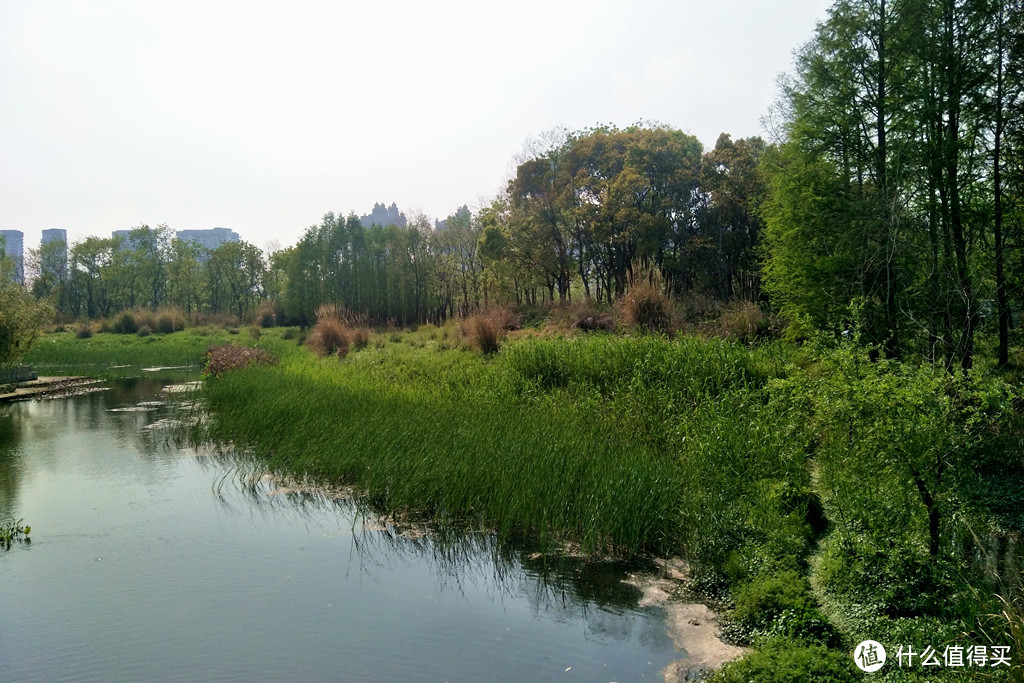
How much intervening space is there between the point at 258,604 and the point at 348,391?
6.99 meters

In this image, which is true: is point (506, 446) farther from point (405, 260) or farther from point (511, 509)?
point (405, 260)

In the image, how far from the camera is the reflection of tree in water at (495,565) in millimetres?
4910

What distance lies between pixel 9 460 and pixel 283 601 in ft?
24.3

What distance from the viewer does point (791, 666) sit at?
358 cm

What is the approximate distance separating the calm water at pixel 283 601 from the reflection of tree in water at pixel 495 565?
2cm

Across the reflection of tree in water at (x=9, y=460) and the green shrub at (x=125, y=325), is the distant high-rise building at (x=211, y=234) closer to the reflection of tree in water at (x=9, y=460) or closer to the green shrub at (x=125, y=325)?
the green shrub at (x=125, y=325)

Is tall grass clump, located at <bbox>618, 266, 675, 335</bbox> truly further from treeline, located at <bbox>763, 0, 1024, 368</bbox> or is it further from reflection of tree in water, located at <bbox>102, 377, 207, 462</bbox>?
reflection of tree in water, located at <bbox>102, 377, 207, 462</bbox>

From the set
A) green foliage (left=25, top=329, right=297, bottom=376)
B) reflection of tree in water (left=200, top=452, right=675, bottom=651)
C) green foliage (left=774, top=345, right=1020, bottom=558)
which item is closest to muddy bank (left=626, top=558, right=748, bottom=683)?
reflection of tree in water (left=200, top=452, right=675, bottom=651)

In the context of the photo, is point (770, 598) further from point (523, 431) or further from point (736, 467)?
point (523, 431)

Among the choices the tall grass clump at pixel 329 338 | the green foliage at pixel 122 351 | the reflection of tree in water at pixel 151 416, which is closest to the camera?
the reflection of tree in water at pixel 151 416

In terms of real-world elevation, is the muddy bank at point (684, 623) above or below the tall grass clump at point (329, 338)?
below

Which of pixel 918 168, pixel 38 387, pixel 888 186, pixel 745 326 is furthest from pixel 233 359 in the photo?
pixel 918 168

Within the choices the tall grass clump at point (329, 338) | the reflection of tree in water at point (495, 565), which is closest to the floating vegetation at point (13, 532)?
the reflection of tree in water at point (495, 565)

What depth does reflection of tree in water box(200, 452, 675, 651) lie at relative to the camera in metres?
4.91
